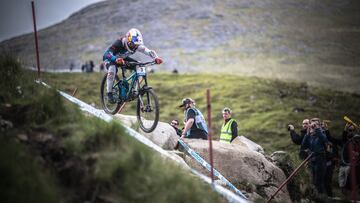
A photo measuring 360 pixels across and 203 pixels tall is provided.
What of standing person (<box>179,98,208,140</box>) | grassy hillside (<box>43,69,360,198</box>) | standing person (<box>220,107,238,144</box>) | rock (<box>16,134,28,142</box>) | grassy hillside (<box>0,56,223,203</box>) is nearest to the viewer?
grassy hillside (<box>0,56,223,203</box>)

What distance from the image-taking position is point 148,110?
10.9 metres

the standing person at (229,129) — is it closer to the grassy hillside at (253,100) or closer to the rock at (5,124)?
the rock at (5,124)

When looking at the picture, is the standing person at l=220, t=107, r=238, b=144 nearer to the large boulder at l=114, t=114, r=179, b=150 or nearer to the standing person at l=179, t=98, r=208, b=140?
the standing person at l=179, t=98, r=208, b=140

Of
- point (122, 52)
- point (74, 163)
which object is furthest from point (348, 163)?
point (74, 163)

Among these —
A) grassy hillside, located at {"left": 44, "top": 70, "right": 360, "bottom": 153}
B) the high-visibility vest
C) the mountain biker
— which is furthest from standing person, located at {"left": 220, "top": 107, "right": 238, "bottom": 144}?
grassy hillside, located at {"left": 44, "top": 70, "right": 360, "bottom": 153}

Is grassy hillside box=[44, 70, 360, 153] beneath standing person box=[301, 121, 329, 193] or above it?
beneath

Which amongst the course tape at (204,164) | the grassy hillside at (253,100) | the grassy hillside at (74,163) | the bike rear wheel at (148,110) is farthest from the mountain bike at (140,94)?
the grassy hillside at (253,100)

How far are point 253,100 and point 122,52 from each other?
58.1 metres

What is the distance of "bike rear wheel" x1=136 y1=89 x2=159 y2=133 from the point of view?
35.5ft

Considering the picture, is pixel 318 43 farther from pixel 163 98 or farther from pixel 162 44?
pixel 163 98

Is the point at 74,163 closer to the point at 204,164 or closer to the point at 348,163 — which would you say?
the point at 204,164

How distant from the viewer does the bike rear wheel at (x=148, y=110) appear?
10828mm

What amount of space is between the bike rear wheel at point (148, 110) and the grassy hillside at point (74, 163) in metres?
2.14

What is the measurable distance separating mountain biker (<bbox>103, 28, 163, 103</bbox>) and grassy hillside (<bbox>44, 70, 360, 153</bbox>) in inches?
1262
